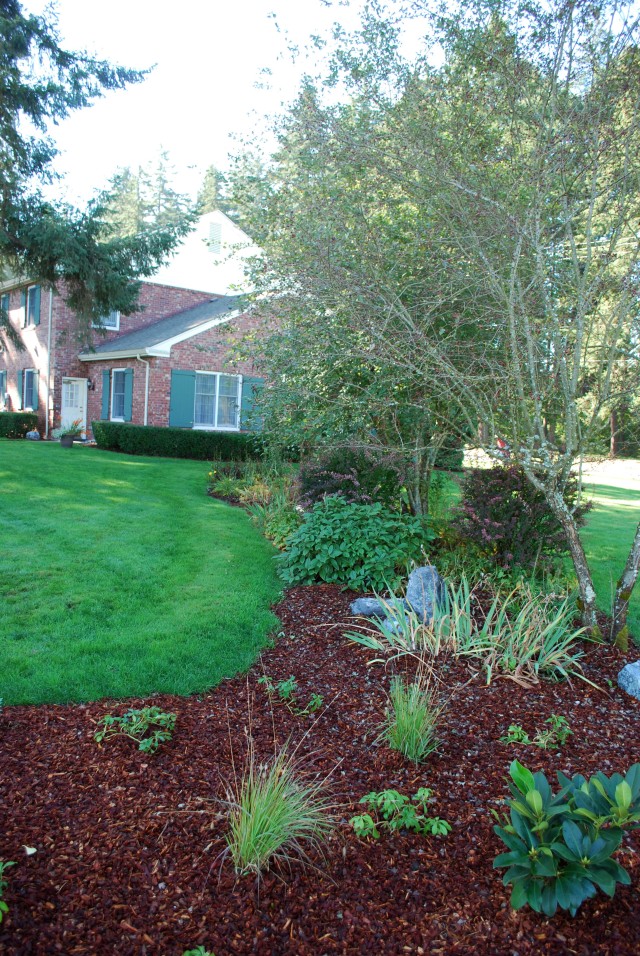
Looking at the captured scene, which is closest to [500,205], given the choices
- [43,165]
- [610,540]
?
[610,540]

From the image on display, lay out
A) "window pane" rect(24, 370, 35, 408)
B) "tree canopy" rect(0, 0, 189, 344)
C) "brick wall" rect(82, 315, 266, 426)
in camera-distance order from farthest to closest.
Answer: "window pane" rect(24, 370, 35, 408), "brick wall" rect(82, 315, 266, 426), "tree canopy" rect(0, 0, 189, 344)

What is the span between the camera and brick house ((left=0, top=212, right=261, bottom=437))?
17391 millimetres

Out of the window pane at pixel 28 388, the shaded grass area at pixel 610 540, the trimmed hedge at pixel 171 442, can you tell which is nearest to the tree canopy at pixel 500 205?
the shaded grass area at pixel 610 540

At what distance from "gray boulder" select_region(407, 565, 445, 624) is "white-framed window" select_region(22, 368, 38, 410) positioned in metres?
18.3

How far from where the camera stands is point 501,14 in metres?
4.51

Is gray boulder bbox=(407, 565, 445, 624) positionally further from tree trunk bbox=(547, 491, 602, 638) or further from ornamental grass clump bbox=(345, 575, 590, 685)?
tree trunk bbox=(547, 491, 602, 638)

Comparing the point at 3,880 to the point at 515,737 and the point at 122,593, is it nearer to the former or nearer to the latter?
the point at 515,737

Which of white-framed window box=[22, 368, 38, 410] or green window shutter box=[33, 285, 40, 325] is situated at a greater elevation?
green window shutter box=[33, 285, 40, 325]

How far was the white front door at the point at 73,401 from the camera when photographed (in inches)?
773

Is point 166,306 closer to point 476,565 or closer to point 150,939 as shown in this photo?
point 476,565

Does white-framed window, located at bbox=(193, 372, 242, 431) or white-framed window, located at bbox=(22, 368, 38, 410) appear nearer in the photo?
white-framed window, located at bbox=(193, 372, 242, 431)

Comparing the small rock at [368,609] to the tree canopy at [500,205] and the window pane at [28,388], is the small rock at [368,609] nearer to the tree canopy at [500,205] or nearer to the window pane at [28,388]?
the tree canopy at [500,205]

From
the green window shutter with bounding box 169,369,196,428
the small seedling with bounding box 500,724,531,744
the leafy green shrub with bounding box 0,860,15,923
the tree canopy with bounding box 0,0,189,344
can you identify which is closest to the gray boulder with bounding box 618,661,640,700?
the small seedling with bounding box 500,724,531,744

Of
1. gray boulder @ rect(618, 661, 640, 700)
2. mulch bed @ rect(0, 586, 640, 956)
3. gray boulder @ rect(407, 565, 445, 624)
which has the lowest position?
mulch bed @ rect(0, 586, 640, 956)
